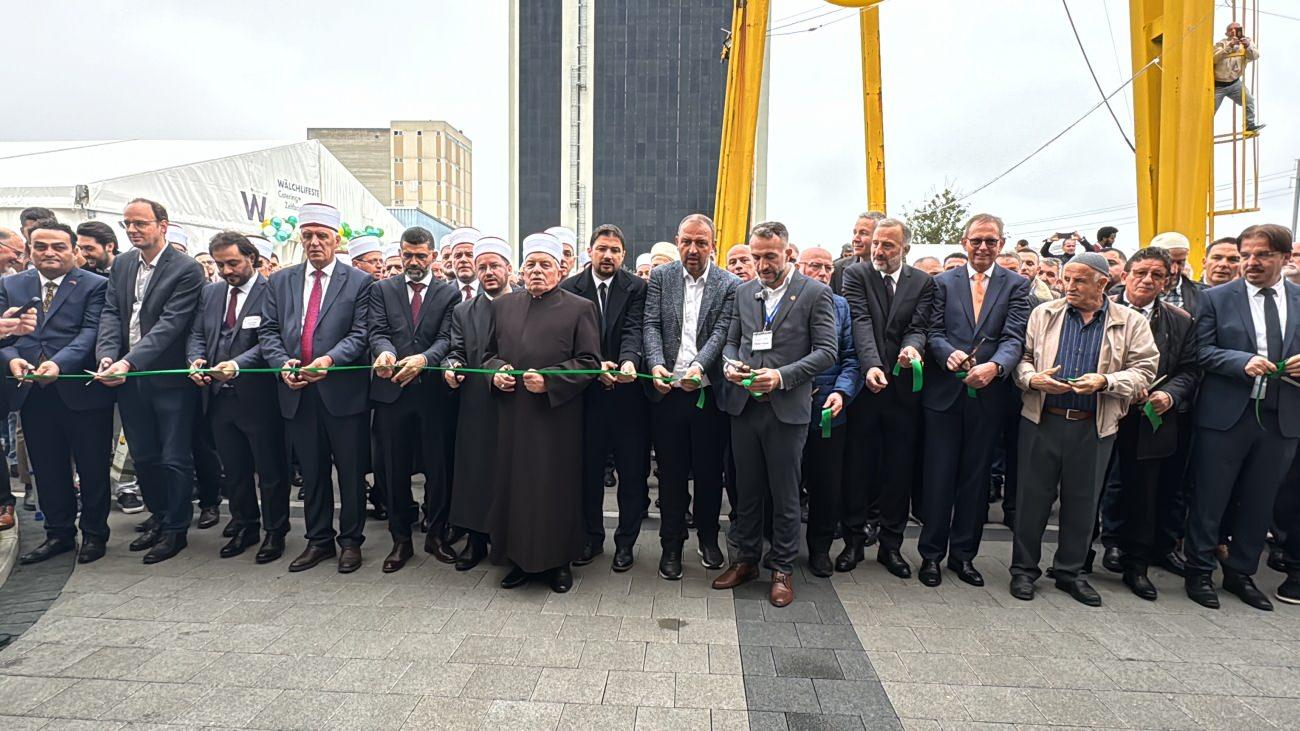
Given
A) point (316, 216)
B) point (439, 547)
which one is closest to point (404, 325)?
point (316, 216)

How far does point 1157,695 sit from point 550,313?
11.9ft

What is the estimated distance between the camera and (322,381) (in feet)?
14.5

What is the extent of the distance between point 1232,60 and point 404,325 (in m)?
9.23

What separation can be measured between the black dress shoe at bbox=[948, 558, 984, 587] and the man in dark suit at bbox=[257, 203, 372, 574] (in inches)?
159

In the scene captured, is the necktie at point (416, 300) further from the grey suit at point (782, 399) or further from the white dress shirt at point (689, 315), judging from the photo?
the grey suit at point (782, 399)

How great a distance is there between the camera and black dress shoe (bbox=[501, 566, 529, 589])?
4125 millimetres

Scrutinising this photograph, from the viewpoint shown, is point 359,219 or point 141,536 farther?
point 359,219

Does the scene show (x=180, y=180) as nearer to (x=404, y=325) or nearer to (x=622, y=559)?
(x=404, y=325)

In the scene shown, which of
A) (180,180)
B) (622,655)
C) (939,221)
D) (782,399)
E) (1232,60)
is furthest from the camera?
(939,221)

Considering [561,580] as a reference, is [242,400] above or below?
above

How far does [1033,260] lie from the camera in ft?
23.1

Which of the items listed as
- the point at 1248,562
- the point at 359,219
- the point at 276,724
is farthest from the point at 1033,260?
the point at 359,219

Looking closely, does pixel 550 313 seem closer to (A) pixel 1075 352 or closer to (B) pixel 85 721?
(B) pixel 85 721

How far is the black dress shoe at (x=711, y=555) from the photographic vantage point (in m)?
4.47
